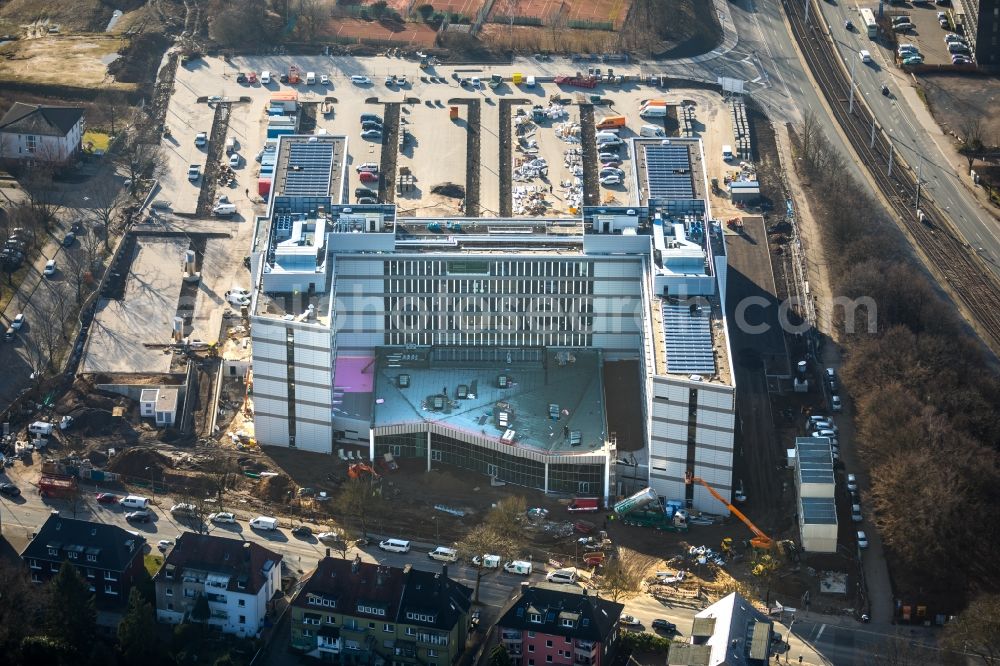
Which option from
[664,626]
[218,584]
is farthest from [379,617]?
[664,626]

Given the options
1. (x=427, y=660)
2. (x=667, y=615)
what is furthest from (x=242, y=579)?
(x=667, y=615)

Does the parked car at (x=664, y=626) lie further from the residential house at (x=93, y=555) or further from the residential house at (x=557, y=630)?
the residential house at (x=93, y=555)

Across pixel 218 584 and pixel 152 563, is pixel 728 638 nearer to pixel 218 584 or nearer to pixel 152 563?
pixel 218 584

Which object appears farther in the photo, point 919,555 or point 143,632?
point 919,555

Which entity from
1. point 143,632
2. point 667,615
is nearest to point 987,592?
point 667,615

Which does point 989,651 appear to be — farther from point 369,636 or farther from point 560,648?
point 369,636

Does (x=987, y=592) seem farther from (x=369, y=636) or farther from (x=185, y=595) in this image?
(x=185, y=595)
